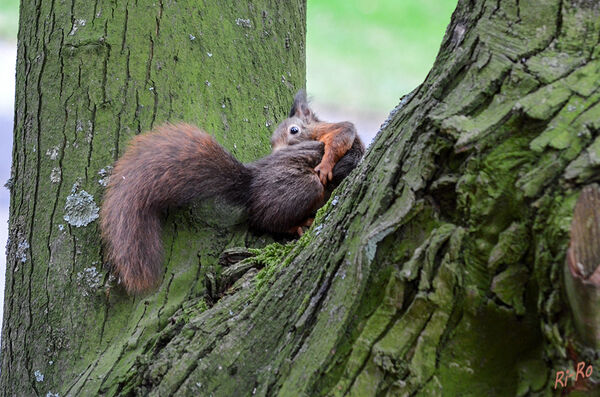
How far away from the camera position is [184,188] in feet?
4.50

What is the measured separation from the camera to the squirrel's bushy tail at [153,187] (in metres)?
1.24

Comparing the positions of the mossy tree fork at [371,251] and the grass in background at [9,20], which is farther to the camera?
the grass in background at [9,20]

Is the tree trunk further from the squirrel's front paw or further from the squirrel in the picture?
the squirrel's front paw

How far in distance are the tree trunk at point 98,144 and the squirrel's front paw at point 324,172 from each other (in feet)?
0.62

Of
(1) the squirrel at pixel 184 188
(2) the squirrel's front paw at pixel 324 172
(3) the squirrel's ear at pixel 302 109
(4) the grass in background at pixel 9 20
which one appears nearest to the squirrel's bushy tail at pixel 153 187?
(1) the squirrel at pixel 184 188

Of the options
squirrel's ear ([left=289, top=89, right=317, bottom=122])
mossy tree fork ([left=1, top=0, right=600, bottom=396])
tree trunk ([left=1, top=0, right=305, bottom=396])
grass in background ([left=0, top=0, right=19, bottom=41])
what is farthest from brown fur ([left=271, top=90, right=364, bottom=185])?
grass in background ([left=0, top=0, right=19, bottom=41])

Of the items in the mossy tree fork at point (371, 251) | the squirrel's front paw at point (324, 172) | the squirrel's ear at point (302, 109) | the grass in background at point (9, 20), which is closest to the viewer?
the mossy tree fork at point (371, 251)

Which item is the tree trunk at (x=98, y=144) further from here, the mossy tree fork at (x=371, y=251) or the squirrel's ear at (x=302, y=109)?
the squirrel's ear at (x=302, y=109)

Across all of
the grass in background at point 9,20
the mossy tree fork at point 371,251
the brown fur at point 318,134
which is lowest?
the mossy tree fork at point 371,251

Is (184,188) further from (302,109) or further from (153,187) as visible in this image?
(302,109)

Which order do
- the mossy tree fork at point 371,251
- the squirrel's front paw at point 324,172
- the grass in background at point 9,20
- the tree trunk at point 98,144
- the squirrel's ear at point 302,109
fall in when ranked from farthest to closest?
the grass in background at point 9,20 < the squirrel's ear at point 302,109 < the squirrel's front paw at point 324,172 < the tree trunk at point 98,144 < the mossy tree fork at point 371,251

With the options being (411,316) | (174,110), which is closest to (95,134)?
(174,110)

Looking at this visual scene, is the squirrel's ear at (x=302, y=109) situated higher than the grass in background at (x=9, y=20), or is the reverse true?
the grass in background at (x=9, y=20)

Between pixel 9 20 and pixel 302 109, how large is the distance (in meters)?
2.41
